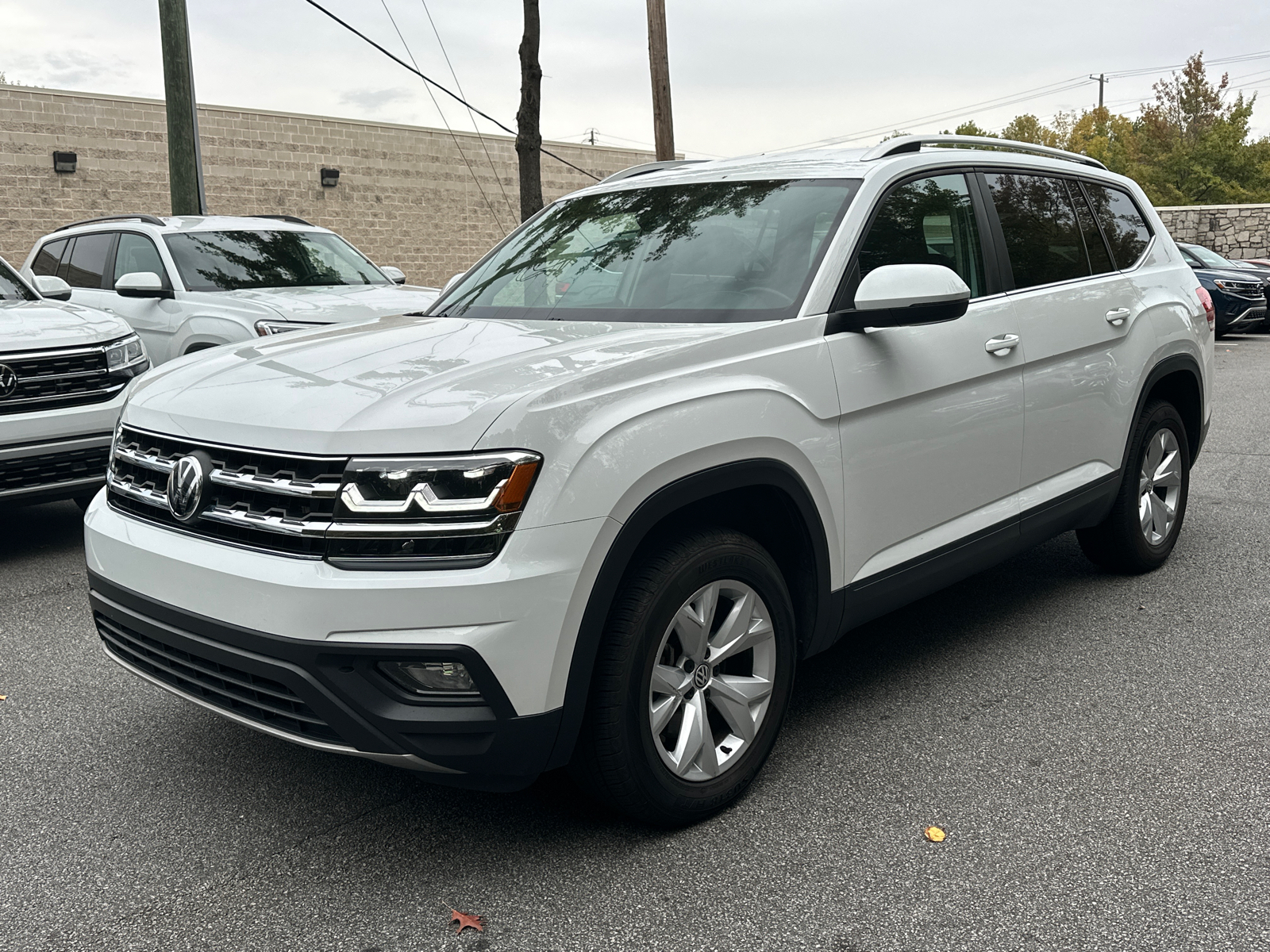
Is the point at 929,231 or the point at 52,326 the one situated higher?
the point at 929,231

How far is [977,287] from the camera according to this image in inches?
165

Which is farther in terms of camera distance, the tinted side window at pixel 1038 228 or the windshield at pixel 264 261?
the windshield at pixel 264 261

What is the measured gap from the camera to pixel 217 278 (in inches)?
358

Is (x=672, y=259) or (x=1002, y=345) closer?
(x=672, y=259)

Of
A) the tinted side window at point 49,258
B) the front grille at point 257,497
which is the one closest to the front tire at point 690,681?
the front grille at point 257,497

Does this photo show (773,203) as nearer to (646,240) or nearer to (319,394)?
(646,240)

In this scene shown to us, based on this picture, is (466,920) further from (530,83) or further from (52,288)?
(530,83)

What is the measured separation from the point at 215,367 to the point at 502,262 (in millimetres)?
1479

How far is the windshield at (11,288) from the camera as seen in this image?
723 centimetres

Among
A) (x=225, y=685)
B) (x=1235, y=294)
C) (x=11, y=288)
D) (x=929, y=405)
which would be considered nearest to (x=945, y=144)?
(x=929, y=405)

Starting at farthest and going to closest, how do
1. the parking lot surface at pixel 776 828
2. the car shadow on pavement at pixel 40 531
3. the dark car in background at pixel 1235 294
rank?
the dark car in background at pixel 1235 294
the car shadow on pavement at pixel 40 531
the parking lot surface at pixel 776 828

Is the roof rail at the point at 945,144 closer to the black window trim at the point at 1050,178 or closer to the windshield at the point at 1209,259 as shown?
the black window trim at the point at 1050,178

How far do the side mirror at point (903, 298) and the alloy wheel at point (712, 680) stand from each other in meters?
0.93

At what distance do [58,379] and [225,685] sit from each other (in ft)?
13.1
